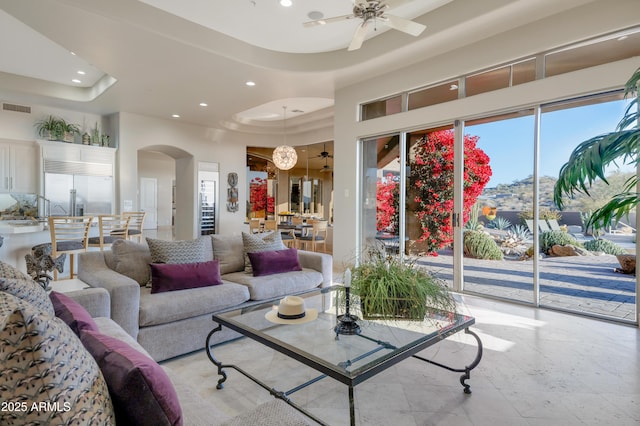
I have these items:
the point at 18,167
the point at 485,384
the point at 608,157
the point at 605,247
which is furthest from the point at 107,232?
the point at 605,247

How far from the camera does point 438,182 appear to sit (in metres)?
5.10

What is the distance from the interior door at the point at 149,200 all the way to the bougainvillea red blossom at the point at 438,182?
11.4 metres

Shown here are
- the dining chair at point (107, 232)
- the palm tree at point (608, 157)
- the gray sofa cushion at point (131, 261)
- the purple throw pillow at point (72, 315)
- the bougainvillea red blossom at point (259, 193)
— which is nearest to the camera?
the purple throw pillow at point (72, 315)

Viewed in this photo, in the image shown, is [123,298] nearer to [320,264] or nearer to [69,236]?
[320,264]

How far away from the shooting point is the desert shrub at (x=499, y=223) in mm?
4438

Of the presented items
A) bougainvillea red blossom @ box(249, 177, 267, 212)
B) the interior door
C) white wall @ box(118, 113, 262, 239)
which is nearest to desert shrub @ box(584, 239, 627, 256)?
white wall @ box(118, 113, 262, 239)

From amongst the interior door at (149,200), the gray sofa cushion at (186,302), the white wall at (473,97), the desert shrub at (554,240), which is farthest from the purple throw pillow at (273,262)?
the interior door at (149,200)

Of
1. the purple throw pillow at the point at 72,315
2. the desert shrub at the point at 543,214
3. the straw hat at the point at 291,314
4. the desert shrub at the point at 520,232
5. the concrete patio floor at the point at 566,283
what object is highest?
the desert shrub at the point at 543,214

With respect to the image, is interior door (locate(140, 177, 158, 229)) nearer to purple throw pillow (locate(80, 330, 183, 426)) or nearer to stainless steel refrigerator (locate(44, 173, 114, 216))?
stainless steel refrigerator (locate(44, 173, 114, 216))

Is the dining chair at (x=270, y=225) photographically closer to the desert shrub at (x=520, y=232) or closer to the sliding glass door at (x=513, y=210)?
the sliding glass door at (x=513, y=210)

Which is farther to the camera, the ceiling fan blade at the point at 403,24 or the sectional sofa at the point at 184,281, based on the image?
the ceiling fan blade at the point at 403,24

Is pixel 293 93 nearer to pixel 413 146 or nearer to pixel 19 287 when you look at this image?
Result: pixel 413 146

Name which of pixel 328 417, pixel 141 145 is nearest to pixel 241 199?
pixel 141 145

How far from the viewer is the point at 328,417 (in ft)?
6.42
